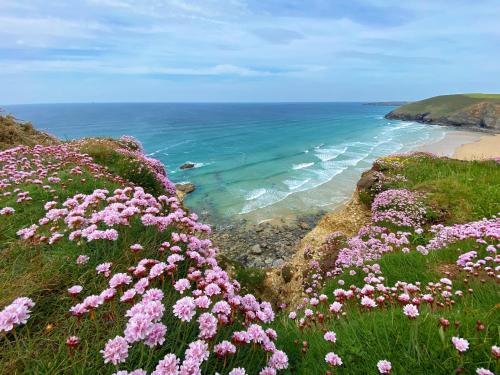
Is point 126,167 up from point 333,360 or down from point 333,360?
up

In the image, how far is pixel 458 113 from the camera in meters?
120

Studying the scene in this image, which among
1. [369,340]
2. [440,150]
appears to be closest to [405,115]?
[440,150]

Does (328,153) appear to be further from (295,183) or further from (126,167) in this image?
(126,167)

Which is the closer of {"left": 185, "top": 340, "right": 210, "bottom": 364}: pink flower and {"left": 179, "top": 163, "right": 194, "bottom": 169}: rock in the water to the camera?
{"left": 185, "top": 340, "right": 210, "bottom": 364}: pink flower

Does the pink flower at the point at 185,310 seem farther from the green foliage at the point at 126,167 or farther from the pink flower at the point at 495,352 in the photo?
the green foliage at the point at 126,167

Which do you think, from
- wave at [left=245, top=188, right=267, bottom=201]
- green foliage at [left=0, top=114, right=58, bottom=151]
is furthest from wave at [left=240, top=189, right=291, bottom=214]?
green foliage at [left=0, top=114, right=58, bottom=151]

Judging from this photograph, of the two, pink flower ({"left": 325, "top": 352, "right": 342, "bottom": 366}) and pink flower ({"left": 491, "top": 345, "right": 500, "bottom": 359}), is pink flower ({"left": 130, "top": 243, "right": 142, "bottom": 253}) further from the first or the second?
pink flower ({"left": 491, "top": 345, "right": 500, "bottom": 359})

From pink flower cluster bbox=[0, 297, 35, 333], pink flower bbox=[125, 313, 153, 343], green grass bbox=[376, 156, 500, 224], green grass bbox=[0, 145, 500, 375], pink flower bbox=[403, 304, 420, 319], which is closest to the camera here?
pink flower bbox=[125, 313, 153, 343]

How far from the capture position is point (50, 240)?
4.28m

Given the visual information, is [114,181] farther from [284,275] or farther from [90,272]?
[284,275]

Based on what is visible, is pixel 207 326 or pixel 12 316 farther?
pixel 207 326

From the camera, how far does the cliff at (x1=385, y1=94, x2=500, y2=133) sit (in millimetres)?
105500

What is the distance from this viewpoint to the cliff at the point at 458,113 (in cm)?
10550

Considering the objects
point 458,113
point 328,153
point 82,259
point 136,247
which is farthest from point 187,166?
point 458,113
